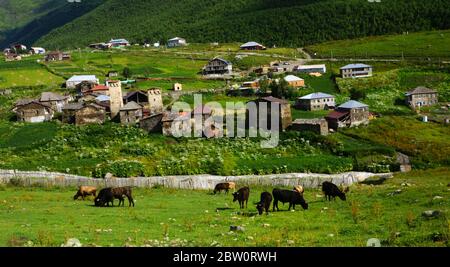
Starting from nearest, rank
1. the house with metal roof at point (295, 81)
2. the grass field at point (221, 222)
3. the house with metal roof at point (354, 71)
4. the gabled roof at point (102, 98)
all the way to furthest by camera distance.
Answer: the grass field at point (221, 222)
the gabled roof at point (102, 98)
the house with metal roof at point (295, 81)
the house with metal roof at point (354, 71)

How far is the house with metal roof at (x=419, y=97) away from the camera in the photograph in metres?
82.1

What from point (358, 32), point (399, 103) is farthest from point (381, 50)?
point (399, 103)

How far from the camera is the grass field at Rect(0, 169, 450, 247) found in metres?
18.5

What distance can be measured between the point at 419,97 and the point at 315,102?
1607cm

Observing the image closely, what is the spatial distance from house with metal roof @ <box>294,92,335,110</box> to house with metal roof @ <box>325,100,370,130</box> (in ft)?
31.5

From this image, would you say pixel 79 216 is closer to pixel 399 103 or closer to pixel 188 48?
pixel 399 103

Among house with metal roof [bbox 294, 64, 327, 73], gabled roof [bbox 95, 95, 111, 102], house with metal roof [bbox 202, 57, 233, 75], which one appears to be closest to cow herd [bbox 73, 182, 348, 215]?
gabled roof [bbox 95, 95, 111, 102]

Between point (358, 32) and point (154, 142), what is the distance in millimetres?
119090

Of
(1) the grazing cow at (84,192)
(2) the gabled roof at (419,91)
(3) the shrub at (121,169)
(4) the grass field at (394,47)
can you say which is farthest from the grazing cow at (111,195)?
(4) the grass field at (394,47)

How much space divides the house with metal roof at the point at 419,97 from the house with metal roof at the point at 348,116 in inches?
650

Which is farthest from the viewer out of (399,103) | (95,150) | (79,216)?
(399,103)
